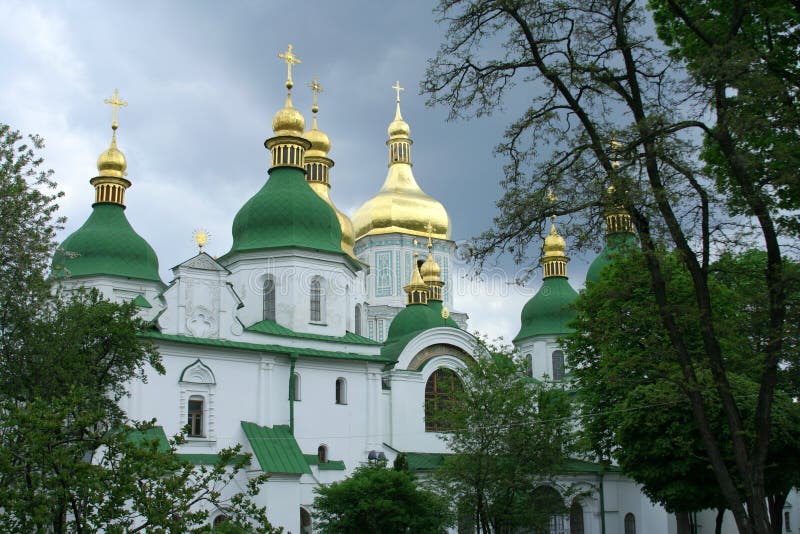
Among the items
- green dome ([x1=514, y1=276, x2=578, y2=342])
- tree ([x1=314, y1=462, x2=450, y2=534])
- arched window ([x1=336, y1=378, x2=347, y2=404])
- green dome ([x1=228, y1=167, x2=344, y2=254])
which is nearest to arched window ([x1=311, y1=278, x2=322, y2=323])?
green dome ([x1=228, y1=167, x2=344, y2=254])

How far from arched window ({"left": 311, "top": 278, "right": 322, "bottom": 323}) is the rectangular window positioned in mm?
5550

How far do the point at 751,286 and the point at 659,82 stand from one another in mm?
3144

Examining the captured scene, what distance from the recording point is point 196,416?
87.5ft

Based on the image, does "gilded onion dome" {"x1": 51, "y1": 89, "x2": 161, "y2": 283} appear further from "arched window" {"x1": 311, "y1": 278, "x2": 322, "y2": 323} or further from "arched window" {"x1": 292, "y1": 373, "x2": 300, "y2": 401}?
"arched window" {"x1": 292, "y1": 373, "x2": 300, "y2": 401}

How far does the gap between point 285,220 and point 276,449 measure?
27.1 ft

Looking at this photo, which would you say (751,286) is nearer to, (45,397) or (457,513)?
(45,397)

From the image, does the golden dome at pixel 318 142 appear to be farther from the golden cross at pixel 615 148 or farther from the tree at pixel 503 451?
the golden cross at pixel 615 148

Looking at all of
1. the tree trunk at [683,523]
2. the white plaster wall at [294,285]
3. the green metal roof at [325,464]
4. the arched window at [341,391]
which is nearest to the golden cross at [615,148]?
the tree trunk at [683,523]

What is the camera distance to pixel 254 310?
30.9m

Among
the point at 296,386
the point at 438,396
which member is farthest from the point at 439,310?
the point at 296,386

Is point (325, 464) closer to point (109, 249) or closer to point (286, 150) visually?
point (286, 150)

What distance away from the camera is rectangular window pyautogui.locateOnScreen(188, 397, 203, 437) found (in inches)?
1045

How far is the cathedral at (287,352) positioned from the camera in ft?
87.2

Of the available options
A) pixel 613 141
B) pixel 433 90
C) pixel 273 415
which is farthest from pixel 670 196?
pixel 273 415
